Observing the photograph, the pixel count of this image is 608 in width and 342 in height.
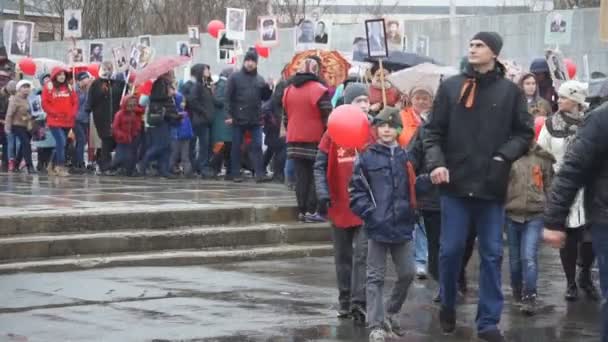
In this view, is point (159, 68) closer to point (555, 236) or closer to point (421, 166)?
point (421, 166)

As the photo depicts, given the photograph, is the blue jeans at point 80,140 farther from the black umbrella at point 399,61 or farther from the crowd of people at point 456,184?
the crowd of people at point 456,184

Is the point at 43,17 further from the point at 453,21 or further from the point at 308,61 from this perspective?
the point at 308,61

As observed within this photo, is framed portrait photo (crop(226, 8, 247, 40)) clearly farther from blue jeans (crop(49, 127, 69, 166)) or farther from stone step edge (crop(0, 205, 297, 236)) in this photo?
stone step edge (crop(0, 205, 297, 236))

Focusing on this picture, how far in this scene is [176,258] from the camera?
12914 millimetres

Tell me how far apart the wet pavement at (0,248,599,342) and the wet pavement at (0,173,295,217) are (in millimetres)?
1966

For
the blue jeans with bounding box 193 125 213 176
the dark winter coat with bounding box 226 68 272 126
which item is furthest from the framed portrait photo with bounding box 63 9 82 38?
the dark winter coat with bounding box 226 68 272 126

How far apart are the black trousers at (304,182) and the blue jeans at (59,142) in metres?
7.35

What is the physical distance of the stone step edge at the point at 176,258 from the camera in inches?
480

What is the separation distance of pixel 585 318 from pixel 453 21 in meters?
16.9

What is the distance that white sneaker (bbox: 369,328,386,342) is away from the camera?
908cm

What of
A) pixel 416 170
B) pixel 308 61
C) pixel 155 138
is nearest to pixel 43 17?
pixel 155 138

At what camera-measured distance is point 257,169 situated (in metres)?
18.8

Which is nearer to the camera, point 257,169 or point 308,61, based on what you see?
point 308,61

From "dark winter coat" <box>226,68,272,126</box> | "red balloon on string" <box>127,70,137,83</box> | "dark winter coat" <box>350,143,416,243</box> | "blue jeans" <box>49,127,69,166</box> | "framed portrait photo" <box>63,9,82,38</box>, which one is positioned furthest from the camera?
"framed portrait photo" <box>63,9,82,38</box>
